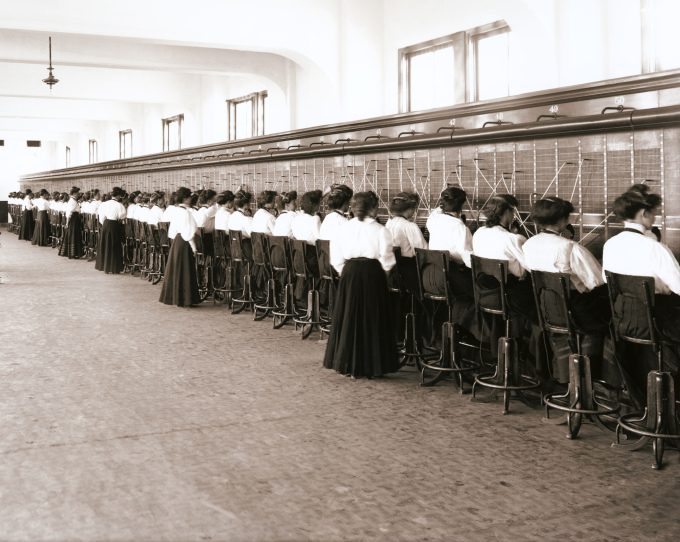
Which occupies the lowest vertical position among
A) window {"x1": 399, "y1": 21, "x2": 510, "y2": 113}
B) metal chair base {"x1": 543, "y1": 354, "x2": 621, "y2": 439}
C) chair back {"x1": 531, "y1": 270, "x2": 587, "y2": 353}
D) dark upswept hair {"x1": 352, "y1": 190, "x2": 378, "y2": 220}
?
metal chair base {"x1": 543, "y1": 354, "x2": 621, "y2": 439}

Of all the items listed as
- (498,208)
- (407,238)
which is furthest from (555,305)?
(407,238)

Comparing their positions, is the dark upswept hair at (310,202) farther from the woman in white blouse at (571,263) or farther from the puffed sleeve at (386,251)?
the woman in white blouse at (571,263)

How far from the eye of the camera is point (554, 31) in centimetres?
674

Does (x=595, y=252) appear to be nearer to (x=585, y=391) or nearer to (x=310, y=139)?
(x=585, y=391)

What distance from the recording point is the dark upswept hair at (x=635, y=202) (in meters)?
3.87

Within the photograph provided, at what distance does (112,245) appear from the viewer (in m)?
12.8

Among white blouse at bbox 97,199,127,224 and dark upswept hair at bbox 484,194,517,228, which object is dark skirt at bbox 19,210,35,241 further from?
dark upswept hair at bbox 484,194,517,228

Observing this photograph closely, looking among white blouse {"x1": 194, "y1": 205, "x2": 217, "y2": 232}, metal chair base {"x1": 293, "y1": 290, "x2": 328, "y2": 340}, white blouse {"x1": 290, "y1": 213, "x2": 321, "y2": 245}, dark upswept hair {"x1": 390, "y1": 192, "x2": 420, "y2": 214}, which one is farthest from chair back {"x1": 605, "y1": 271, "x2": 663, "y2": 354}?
white blouse {"x1": 194, "y1": 205, "x2": 217, "y2": 232}

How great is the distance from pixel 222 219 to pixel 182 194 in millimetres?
553

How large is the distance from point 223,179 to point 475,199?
6.70m

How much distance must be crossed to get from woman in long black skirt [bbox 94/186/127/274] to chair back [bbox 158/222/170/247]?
92.5 inches

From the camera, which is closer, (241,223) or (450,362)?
(450,362)

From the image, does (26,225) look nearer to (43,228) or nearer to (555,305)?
(43,228)

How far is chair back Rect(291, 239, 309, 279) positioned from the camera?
270 inches
